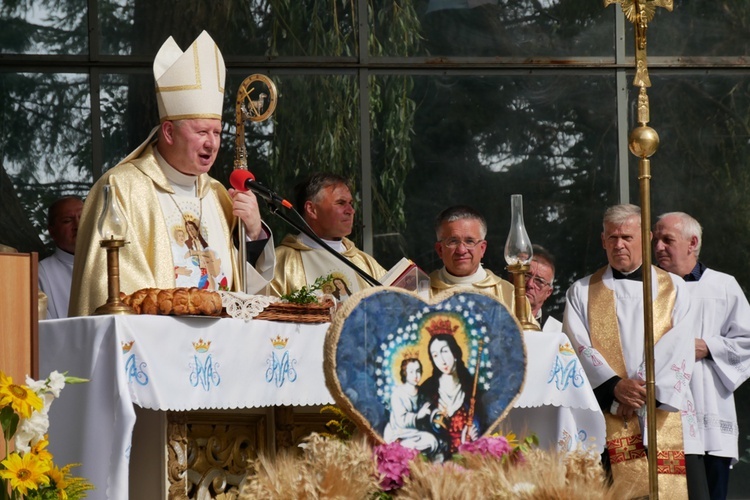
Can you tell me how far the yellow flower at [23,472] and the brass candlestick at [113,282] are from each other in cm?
132

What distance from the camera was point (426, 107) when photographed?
9438mm

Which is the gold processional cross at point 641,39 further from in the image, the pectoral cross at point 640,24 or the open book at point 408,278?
the open book at point 408,278

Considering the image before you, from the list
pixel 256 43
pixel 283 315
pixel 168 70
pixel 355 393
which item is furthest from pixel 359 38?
pixel 355 393

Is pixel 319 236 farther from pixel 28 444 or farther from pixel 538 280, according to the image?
pixel 28 444

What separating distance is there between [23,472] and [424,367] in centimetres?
111

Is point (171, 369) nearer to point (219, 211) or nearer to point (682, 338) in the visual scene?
point (219, 211)

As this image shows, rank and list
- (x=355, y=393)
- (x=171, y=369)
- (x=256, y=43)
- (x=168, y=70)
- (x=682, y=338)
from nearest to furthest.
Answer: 1. (x=355, y=393)
2. (x=171, y=369)
3. (x=168, y=70)
4. (x=682, y=338)
5. (x=256, y=43)

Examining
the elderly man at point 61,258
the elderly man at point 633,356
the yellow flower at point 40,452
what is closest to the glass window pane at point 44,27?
the elderly man at point 61,258

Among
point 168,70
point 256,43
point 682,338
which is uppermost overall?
point 256,43

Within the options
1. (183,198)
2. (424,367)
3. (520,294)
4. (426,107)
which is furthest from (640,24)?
(426,107)

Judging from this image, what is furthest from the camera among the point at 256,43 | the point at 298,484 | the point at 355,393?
the point at 256,43

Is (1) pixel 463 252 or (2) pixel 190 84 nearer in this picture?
(2) pixel 190 84

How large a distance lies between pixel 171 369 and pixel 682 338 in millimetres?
3086

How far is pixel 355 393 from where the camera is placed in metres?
3.92
